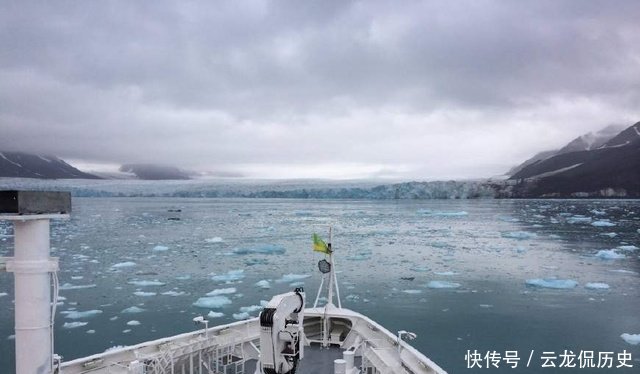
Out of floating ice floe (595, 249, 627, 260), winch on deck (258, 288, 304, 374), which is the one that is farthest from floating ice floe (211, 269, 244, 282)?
floating ice floe (595, 249, 627, 260)

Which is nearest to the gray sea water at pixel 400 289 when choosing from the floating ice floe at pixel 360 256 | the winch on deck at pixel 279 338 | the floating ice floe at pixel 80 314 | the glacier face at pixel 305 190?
the floating ice floe at pixel 80 314

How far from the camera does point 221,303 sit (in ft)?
52.3

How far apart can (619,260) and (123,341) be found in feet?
81.5

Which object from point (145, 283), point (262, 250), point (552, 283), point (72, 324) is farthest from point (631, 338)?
point (262, 250)

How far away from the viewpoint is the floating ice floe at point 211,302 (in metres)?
15.7

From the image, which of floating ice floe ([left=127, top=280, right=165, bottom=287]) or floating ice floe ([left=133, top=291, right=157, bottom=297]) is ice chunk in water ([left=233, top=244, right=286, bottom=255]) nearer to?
floating ice floe ([left=127, top=280, right=165, bottom=287])

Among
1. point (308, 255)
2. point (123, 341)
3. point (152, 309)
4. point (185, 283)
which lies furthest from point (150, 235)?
point (123, 341)

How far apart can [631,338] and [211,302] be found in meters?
12.4

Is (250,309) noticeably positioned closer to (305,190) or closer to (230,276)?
(230,276)

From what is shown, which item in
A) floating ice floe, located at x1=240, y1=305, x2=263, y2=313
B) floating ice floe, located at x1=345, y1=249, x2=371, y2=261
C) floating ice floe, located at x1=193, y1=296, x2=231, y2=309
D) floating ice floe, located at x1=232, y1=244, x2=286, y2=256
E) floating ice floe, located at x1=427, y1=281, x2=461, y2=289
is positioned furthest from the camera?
floating ice floe, located at x1=232, y1=244, x2=286, y2=256

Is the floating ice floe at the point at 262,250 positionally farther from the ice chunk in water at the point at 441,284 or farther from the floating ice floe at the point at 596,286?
the floating ice floe at the point at 596,286

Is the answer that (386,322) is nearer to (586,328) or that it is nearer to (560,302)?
(586,328)

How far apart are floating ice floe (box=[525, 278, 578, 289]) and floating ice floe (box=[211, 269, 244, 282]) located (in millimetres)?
12182

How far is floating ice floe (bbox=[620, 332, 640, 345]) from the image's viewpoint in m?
12.2
